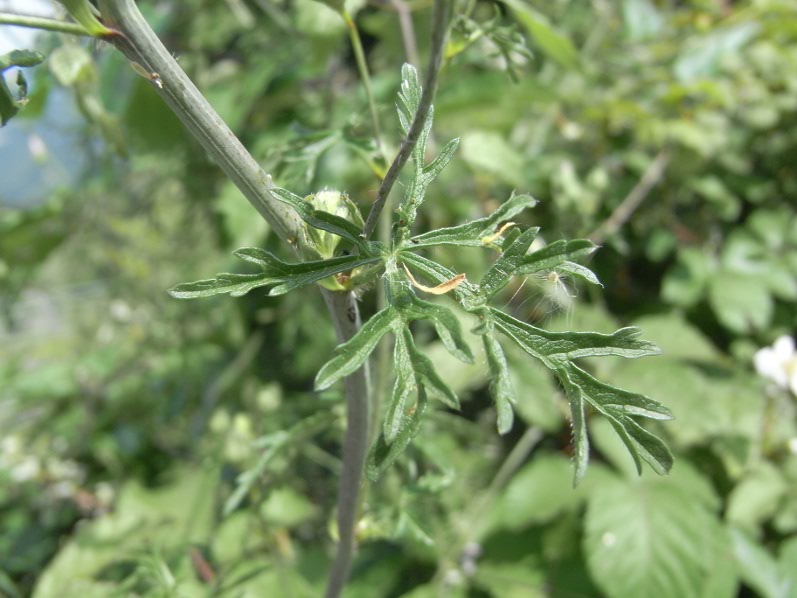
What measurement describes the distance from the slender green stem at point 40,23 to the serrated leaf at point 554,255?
0.28 meters

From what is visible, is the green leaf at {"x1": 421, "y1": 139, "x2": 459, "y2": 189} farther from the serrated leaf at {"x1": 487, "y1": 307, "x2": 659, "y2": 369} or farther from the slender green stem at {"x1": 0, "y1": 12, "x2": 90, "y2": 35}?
the slender green stem at {"x1": 0, "y1": 12, "x2": 90, "y2": 35}

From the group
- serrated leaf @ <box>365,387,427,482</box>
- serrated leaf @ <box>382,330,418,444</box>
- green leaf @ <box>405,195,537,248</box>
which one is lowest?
serrated leaf @ <box>365,387,427,482</box>

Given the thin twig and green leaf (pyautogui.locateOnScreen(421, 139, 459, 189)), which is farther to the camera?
the thin twig

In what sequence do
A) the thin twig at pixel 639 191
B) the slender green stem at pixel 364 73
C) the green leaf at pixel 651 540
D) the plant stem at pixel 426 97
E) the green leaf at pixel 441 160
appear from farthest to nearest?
the thin twig at pixel 639 191 < the green leaf at pixel 651 540 < the slender green stem at pixel 364 73 < the green leaf at pixel 441 160 < the plant stem at pixel 426 97

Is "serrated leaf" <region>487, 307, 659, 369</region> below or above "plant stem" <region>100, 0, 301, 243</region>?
below

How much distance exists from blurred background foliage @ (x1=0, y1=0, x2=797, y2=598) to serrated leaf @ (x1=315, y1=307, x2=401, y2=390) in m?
0.54

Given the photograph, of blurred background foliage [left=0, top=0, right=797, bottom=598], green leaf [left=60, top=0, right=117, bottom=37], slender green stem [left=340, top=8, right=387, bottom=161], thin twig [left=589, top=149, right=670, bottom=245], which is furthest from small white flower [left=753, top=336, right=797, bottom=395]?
green leaf [left=60, top=0, right=117, bottom=37]

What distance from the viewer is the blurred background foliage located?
125 cm

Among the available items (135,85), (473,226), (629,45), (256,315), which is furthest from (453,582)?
(629,45)

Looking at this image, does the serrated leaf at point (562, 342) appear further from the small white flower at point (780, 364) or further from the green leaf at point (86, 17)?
the small white flower at point (780, 364)

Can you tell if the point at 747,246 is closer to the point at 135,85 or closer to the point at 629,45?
the point at 629,45

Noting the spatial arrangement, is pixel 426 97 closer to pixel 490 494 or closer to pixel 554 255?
pixel 554 255

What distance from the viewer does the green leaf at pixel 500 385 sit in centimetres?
36

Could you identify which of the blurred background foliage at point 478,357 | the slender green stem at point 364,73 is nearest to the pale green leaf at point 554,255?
the slender green stem at point 364,73
